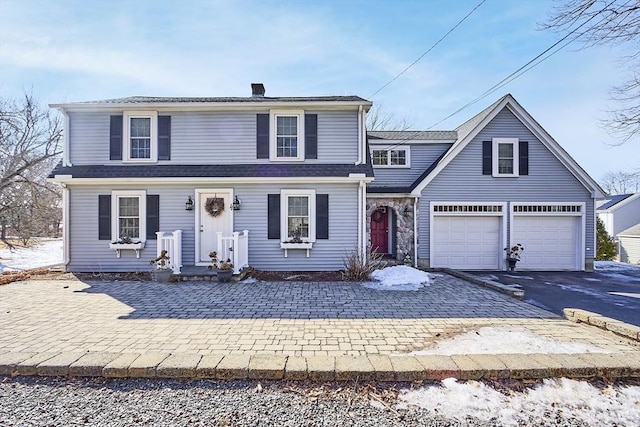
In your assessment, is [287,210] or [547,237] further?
[547,237]

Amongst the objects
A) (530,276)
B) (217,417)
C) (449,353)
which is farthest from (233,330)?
(530,276)

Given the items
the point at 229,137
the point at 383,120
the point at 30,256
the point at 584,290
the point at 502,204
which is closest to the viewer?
the point at 584,290

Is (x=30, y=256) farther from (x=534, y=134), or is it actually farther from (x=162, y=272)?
(x=534, y=134)

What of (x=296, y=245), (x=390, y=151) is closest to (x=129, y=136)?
(x=296, y=245)

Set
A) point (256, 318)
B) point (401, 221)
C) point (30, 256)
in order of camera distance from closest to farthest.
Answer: point (256, 318) → point (401, 221) → point (30, 256)

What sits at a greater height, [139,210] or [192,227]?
[139,210]

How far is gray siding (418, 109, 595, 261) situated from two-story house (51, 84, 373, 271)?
2966 mm

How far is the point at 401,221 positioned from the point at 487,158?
3.63 m

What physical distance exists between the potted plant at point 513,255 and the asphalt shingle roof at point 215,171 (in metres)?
5.69

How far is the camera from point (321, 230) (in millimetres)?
9523

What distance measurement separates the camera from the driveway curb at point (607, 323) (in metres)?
4.24

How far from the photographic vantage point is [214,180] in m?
9.20

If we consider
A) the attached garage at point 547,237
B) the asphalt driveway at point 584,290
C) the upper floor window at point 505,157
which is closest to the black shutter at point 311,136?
the upper floor window at point 505,157

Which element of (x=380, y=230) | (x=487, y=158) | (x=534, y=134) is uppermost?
(x=534, y=134)
